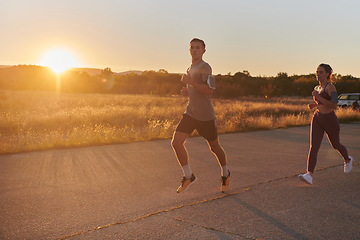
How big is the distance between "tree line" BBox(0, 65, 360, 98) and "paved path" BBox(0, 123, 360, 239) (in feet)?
141

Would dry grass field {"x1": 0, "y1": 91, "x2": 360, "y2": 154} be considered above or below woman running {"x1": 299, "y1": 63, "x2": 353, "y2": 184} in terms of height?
below

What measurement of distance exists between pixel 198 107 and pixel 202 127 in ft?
0.88

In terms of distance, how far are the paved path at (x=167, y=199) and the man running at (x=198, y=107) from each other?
50cm

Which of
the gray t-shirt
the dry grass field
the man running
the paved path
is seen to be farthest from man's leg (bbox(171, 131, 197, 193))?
the dry grass field

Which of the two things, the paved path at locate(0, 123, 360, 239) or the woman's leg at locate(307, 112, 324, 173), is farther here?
the woman's leg at locate(307, 112, 324, 173)

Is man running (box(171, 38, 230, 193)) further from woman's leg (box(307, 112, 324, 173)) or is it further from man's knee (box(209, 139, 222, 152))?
woman's leg (box(307, 112, 324, 173))

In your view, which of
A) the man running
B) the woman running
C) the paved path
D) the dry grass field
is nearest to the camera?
the paved path

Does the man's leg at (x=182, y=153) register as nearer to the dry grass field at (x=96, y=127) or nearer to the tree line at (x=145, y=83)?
the dry grass field at (x=96, y=127)

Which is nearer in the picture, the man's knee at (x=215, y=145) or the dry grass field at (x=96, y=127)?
the man's knee at (x=215, y=145)

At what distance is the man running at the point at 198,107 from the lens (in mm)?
3826

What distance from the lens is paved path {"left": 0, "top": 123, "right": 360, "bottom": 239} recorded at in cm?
302

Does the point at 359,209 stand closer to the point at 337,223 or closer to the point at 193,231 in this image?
the point at 337,223

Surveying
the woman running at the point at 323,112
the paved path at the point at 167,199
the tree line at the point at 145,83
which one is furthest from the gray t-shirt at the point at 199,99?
the tree line at the point at 145,83

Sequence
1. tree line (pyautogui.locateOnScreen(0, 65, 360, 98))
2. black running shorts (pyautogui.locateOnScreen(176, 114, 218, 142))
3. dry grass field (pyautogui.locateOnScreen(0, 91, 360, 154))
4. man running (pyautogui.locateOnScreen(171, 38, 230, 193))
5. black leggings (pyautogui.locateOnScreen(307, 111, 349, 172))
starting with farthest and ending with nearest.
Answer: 1. tree line (pyautogui.locateOnScreen(0, 65, 360, 98))
2. dry grass field (pyautogui.locateOnScreen(0, 91, 360, 154))
3. black leggings (pyautogui.locateOnScreen(307, 111, 349, 172))
4. black running shorts (pyautogui.locateOnScreen(176, 114, 218, 142))
5. man running (pyautogui.locateOnScreen(171, 38, 230, 193))
